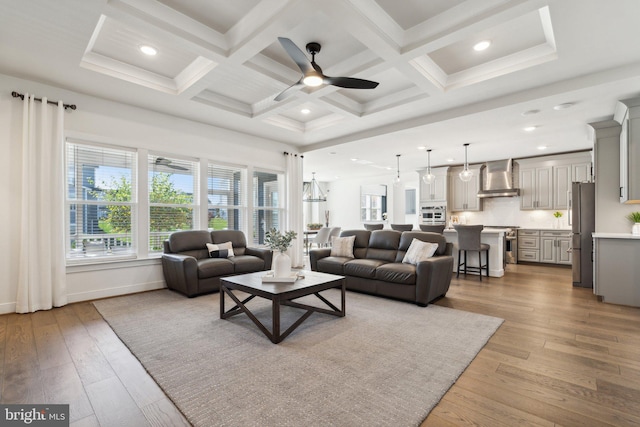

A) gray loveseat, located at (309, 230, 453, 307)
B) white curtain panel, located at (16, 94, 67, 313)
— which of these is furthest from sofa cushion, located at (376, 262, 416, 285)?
white curtain panel, located at (16, 94, 67, 313)

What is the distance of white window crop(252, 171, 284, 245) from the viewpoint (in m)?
6.51

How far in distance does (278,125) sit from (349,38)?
2.71 m

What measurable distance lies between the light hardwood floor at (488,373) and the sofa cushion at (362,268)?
53.2 inches

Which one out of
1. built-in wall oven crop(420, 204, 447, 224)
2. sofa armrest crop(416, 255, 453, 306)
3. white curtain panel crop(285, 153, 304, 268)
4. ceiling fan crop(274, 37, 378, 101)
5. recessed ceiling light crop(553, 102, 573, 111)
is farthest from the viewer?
built-in wall oven crop(420, 204, 447, 224)

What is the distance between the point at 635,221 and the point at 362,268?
3835mm

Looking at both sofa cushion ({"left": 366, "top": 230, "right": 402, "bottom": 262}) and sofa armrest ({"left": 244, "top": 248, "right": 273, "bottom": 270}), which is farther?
sofa armrest ({"left": 244, "top": 248, "right": 273, "bottom": 270})

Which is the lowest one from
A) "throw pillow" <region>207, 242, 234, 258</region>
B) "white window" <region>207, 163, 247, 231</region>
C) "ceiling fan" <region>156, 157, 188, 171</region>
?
"throw pillow" <region>207, 242, 234, 258</region>

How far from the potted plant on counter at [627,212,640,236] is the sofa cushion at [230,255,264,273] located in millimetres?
5322

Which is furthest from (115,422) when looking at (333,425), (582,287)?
(582,287)

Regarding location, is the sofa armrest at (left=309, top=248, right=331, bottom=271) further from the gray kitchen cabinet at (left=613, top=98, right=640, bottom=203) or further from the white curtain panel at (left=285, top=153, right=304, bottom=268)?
the gray kitchen cabinet at (left=613, top=98, right=640, bottom=203)

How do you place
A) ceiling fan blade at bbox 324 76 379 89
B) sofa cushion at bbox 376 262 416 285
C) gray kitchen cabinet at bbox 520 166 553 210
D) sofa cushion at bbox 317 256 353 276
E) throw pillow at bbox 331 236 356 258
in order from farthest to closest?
gray kitchen cabinet at bbox 520 166 553 210 < throw pillow at bbox 331 236 356 258 < sofa cushion at bbox 317 256 353 276 < sofa cushion at bbox 376 262 416 285 < ceiling fan blade at bbox 324 76 379 89

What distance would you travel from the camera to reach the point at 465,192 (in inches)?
339

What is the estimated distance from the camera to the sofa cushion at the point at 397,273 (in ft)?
13.0

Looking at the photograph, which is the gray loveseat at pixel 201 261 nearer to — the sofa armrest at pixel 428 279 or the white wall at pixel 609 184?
the sofa armrest at pixel 428 279
